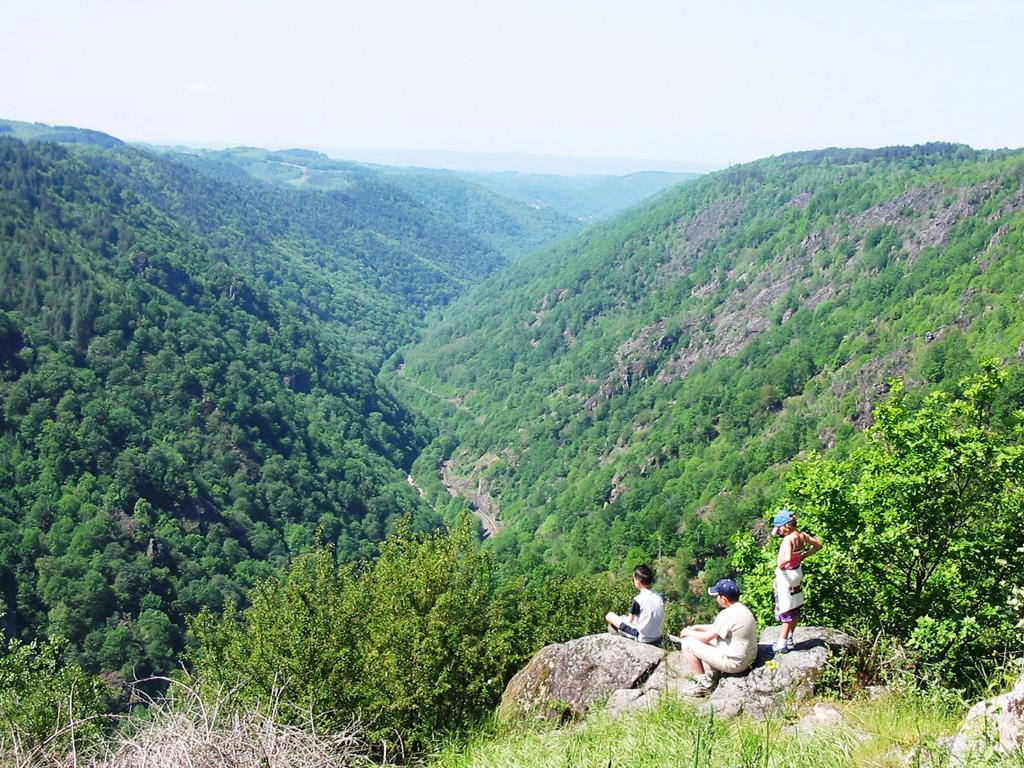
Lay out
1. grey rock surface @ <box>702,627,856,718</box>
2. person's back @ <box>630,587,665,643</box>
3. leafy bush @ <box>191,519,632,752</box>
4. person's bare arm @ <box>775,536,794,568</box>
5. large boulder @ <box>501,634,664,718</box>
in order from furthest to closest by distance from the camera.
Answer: leafy bush @ <box>191,519,632,752</box>
person's back @ <box>630,587,665,643</box>
large boulder @ <box>501,634,664,718</box>
person's bare arm @ <box>775,536,794,568</box>
grey rock surface @ <box>702,627,856,718</box>

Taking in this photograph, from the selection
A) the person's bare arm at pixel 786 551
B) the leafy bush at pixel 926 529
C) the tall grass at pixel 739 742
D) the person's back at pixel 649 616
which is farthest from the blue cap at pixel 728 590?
the leafy bush at pixel 926 529

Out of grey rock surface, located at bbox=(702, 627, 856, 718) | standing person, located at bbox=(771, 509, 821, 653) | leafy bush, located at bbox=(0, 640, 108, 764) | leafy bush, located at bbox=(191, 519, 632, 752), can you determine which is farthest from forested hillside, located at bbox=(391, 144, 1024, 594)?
grey rock surface, located at bbox=(702, 627, 856, 718)

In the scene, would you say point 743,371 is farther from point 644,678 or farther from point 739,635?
point 739,635

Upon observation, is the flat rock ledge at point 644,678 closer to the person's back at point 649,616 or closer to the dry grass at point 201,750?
the person's back at point 649,616

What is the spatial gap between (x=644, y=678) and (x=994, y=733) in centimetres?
704

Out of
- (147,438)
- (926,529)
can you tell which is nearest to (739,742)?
(926,529)

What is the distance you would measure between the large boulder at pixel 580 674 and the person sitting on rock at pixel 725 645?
A: 48.5 inches

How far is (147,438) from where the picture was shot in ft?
363

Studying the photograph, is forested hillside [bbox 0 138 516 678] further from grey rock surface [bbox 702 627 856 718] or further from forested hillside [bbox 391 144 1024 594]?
grey rock surface [bbox 702 627 856 718]

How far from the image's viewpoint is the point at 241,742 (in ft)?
25.7

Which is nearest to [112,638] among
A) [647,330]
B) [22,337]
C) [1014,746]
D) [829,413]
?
[22,337]

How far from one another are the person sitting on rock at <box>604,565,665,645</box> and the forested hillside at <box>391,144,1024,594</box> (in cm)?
7168

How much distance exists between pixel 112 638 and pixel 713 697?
8011cm

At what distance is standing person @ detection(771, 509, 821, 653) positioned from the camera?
12227mm
